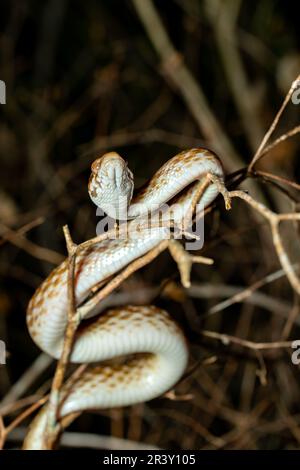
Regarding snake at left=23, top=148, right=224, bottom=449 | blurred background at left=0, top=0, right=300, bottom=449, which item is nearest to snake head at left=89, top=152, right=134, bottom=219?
snake at left=23, top=148, right=224, bottom=449

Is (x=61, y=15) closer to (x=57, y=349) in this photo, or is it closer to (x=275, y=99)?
(x=275, y=99)

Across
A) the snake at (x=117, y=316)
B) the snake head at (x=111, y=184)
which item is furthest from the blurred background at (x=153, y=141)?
the snake head at (x=111, y=184)

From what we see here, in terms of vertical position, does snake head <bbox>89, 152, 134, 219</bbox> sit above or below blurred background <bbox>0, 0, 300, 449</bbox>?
below

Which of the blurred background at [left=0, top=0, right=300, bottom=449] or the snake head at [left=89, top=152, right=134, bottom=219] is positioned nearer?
the snake head at [left=89, top=152, right=134, bottom=219]

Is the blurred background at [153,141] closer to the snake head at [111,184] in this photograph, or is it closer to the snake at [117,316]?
the snake at [117,316]

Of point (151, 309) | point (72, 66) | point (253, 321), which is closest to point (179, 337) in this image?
point (151, 309)

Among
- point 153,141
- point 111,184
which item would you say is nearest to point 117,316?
point 111,184

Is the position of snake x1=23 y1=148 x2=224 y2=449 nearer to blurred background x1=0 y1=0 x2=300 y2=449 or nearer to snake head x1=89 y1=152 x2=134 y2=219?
snake head x1=89 y1=152 x2=134 y2=219
